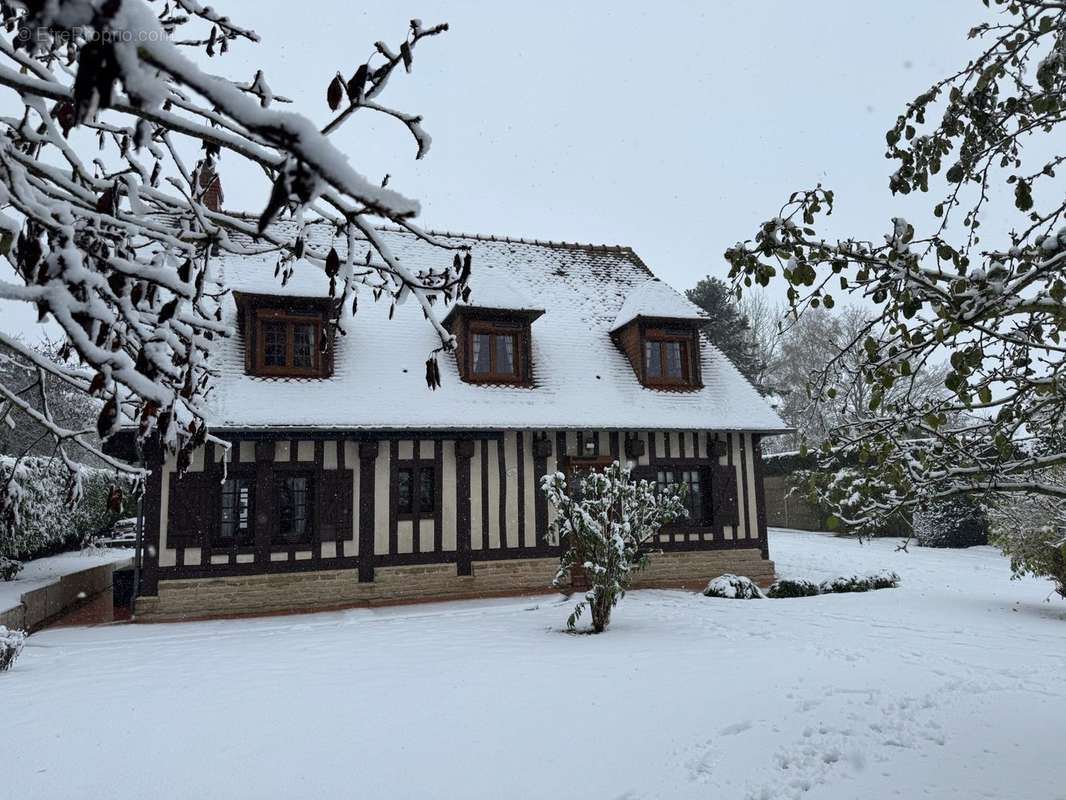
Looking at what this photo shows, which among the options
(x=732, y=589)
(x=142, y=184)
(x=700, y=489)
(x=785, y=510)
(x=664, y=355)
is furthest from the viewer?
(x=785, y=510)

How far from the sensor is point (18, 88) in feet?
6.12

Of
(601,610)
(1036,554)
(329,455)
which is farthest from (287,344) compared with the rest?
(1036,554)

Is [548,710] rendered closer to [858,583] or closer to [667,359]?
[858,583]

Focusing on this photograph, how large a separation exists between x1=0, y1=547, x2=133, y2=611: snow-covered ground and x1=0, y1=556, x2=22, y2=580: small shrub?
0.11m

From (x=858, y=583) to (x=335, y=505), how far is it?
902cm

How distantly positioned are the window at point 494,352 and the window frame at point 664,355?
2.55m

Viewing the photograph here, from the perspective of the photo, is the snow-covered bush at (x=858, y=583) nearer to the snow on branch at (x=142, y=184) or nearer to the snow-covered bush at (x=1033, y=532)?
the snow-covered bush at (x=1033, y=532)

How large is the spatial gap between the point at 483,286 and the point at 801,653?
8.03 metres

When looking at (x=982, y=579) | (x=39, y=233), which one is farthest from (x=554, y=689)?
(x=982, y=579)

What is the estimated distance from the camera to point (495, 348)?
1191 centimetres

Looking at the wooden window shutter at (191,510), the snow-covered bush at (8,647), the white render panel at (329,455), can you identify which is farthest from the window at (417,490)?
the snow-covered bush at (8,647)

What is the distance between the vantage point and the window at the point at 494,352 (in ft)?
38.5

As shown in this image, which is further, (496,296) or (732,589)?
(496,296)

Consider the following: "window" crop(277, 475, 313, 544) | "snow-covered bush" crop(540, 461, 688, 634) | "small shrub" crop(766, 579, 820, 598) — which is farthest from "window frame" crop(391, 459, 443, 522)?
"small shrub" crop(766, 579, 820, 598)
